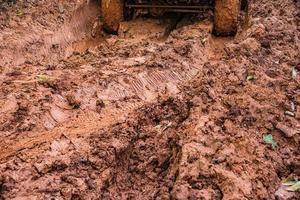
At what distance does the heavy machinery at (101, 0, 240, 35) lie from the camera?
5828mm

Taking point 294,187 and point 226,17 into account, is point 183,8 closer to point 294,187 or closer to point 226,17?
point 226,17

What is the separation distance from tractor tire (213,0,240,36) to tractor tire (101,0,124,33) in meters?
1.32

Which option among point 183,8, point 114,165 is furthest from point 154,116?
point 183,8

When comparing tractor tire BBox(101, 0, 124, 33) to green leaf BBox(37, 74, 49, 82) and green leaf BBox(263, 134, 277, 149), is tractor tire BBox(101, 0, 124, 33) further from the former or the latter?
green leaf BBox(263, 134, 277, 149)

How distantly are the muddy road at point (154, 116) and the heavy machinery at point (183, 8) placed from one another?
0.23 meters

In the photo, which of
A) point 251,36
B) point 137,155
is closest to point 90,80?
point 137,155

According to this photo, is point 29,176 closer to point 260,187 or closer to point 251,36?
point 260,187

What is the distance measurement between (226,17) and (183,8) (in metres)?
0.58

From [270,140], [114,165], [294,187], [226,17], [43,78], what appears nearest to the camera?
[294,187]

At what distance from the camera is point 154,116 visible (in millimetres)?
4035

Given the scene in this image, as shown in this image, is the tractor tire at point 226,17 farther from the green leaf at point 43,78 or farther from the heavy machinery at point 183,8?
the green leaf at point 43,78

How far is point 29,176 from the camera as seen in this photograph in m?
3.20

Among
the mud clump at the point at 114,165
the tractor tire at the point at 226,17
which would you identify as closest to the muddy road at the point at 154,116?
the mud clump at the point at 114,165

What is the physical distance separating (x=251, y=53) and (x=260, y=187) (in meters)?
2.18
